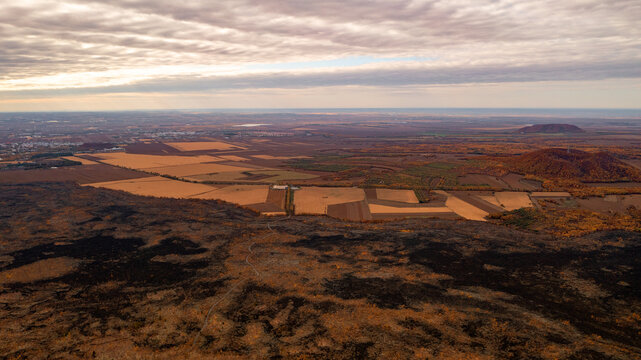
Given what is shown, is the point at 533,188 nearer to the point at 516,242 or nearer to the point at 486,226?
the point at 486,226

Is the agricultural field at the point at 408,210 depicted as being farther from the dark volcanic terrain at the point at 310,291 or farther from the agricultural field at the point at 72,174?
the agricultural field at the point at 72,174

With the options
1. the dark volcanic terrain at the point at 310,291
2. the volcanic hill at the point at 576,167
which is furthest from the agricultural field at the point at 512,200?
the volcanic hill at the point at 576,167

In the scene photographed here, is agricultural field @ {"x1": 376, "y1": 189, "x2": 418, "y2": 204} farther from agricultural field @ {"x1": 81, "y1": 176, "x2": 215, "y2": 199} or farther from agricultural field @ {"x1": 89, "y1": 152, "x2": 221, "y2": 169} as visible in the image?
agricultural field @ {"x1": 89, "y1": 152, "x2": 221, "y2": 169}

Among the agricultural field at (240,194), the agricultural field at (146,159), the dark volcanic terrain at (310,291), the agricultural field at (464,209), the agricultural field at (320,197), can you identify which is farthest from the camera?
the agricultural field at (146,159)

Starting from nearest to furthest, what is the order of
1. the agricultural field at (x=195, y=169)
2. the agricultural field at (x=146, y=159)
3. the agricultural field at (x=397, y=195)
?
the agricultural field at (x=397, y=195)
the agricultural field at (x=195, y=169)
the agricultural field at (x=146, y=159)

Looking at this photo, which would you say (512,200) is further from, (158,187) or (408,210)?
(158,187)

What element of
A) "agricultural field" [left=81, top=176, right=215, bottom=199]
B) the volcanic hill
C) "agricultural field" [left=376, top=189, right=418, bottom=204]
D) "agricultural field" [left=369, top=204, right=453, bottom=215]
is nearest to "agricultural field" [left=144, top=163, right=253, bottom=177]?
"agricultural field" [left=81, top=176, right=215, bottom=199]
